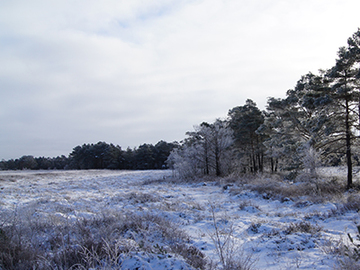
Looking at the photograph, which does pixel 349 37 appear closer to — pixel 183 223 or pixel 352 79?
pixel 352 79

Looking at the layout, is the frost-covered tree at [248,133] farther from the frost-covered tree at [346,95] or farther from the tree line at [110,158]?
the tree line at [110,158]

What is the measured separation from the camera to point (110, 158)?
76.7m

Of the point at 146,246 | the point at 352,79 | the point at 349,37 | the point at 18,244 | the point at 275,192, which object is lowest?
the point at 275,192

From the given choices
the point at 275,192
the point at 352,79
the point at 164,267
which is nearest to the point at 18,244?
the point at 164,267

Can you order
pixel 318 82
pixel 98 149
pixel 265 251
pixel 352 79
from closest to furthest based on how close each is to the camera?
pixel 265 251
pixel 352 79
pixel 318 82
pixel 98 149

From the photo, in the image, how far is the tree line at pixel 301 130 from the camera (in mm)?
13477

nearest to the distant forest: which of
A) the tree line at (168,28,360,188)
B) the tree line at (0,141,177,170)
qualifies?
A: the tree line at (168,28,360,188)

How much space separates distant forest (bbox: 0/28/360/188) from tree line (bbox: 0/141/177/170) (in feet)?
129

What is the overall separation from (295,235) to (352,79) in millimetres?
13251

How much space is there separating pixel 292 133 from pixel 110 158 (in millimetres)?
66389

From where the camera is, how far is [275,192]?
12570 mm

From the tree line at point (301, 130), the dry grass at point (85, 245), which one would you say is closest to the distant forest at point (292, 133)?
the tree line at point (301, 130)

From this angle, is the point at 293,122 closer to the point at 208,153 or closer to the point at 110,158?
the point at 208,153

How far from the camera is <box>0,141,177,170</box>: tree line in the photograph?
7656 cm
